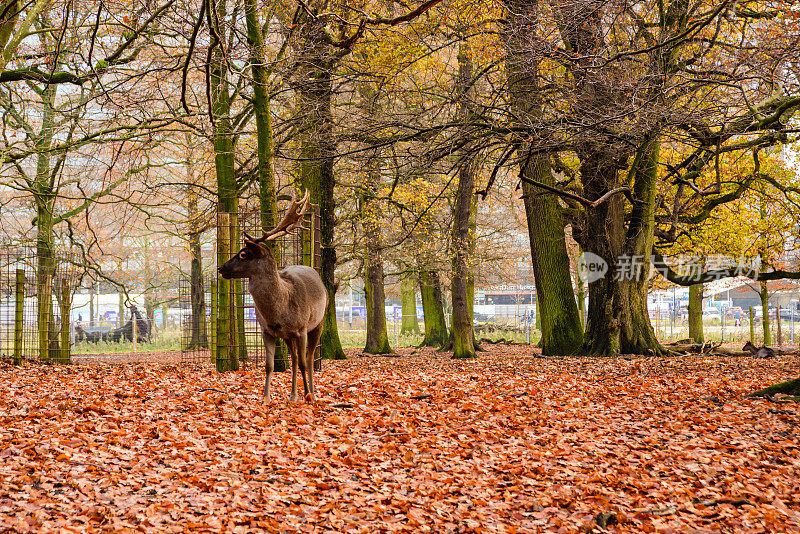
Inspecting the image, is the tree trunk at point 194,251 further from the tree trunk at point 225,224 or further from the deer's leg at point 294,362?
the deer's leg at point 294,362

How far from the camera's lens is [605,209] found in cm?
1520

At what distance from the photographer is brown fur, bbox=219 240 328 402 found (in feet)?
25.5

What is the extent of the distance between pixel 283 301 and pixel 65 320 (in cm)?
784

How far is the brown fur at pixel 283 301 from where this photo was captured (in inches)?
306

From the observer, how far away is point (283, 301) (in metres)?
7.98

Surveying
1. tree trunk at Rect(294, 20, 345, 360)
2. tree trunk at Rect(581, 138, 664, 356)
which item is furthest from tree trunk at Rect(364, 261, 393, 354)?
tree trunk at Rect(581, 138, 664, 356)

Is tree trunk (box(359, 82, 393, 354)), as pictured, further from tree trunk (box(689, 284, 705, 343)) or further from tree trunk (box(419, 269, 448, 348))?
tree trunk (box(689, 284, 705, 343))

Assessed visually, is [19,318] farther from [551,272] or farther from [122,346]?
[122,346]

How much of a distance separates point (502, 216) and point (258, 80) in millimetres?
22947

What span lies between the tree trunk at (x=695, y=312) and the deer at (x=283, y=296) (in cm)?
1806

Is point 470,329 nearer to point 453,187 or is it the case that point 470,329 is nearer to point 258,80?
point 453,187

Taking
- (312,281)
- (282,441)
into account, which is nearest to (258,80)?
(312,281)

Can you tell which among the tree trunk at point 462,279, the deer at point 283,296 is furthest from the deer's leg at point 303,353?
the tree trunk at point 462,279

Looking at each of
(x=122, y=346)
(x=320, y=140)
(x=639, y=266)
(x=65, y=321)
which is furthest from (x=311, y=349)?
(x=122, y=346)
